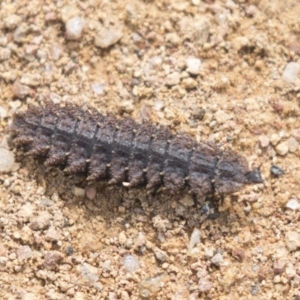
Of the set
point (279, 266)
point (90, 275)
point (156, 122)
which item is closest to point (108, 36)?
point (156, 122)

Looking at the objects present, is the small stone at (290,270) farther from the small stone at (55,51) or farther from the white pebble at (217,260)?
the small stone at (55,51)

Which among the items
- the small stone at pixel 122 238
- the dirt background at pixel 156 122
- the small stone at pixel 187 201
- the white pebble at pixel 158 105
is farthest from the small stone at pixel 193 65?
the small stone at pixel 122 238

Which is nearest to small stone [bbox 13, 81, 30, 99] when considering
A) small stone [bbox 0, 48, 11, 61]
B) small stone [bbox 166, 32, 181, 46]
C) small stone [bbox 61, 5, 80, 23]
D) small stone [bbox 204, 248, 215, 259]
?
small stone [bbox 0, 48, 11, 61]

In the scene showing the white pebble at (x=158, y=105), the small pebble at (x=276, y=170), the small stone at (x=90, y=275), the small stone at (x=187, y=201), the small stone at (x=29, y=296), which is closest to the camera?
the small stone at (x=29, y=296)

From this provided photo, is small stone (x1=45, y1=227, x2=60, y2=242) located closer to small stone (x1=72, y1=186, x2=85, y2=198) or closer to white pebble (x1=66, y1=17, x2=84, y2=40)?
small stone (x1=72, y1=186, x2=85, y2=198)

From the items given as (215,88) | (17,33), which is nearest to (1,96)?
(17,33)
